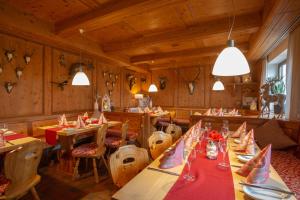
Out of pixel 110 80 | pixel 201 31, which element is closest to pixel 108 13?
pixel 201 31

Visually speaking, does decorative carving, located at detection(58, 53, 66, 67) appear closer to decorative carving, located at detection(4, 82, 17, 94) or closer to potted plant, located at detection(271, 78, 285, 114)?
decorative carving, located at detection(4, 82, 17, 94)

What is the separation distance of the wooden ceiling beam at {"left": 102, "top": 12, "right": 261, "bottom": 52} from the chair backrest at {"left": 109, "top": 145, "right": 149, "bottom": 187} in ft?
8.79

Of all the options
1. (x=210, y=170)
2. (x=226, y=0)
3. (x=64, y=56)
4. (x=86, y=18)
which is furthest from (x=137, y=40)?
(x=210, y=170)

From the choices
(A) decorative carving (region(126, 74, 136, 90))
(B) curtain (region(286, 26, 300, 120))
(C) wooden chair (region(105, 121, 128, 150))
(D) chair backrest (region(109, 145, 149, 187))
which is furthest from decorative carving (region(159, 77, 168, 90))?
(D) chair backrest (region(109, 145, 149, 187))

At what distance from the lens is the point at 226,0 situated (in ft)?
7.95

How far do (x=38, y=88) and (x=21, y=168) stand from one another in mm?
2379

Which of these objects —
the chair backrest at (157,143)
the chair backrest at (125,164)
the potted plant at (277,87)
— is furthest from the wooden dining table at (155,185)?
the potted plant at (277,87)

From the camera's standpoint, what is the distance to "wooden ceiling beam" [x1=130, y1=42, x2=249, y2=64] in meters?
4.46

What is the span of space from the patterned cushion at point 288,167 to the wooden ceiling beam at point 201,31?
207 centimetres

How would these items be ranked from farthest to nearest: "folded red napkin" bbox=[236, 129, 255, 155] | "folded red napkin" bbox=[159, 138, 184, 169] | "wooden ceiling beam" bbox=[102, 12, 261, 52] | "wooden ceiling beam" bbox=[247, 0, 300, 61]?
1. "wooden ceiling beam" bbox=[102, 12, 261, 52]
2. "wooden ceiling beam" bbox=[247, 0, 300, 61]
3. "folded red napkin" bbox=[236, 129, 255, 155]
4. "folded red napkin" bbox=[159, 138, 184, 169]

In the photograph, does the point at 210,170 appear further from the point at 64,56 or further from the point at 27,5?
the point at 64,56

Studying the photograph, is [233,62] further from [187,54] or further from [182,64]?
[182,64]

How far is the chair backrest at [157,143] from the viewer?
1.87m

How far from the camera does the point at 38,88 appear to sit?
3473 millimetres
